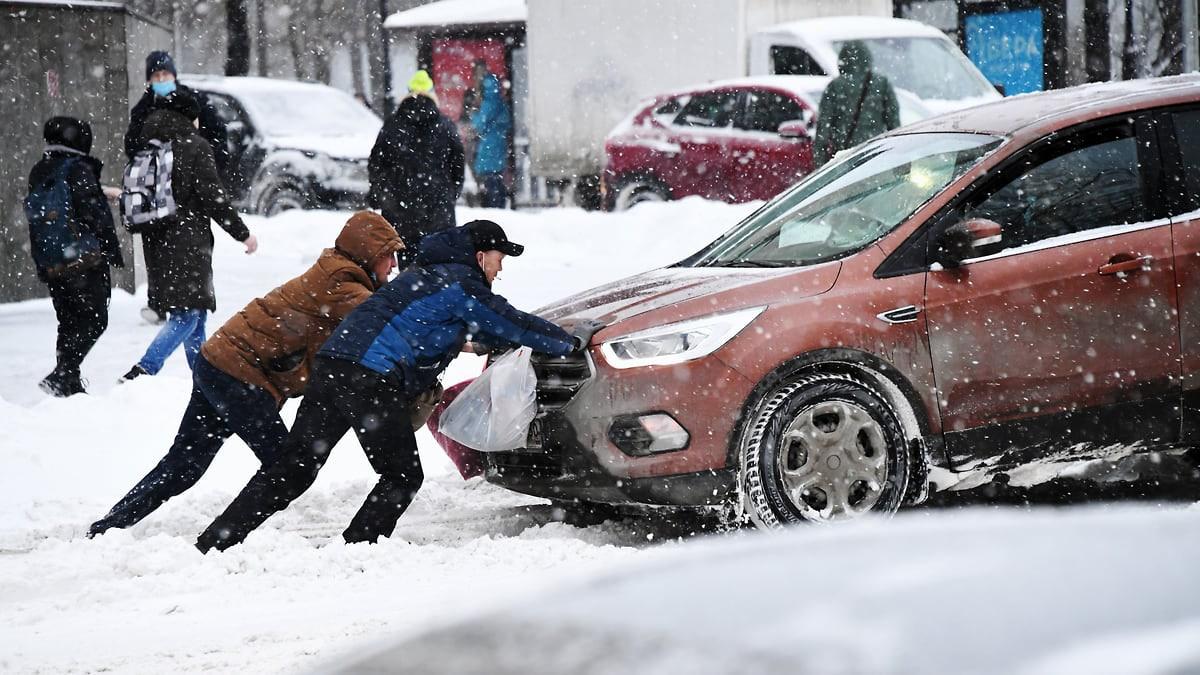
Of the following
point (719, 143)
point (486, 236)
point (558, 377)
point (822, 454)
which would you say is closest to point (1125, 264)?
point (822, 454)

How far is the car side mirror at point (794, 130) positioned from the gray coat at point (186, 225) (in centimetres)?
735

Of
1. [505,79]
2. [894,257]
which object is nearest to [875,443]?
[894,257]

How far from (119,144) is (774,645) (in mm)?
13228

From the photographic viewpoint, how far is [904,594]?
1562mm

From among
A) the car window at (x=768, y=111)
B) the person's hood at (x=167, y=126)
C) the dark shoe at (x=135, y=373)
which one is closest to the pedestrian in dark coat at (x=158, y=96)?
the person's hood at (x=167, y=126)

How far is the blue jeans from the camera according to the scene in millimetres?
9078

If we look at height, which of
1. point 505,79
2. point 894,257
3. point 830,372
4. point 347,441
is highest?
point 505,79

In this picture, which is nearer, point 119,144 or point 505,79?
point 119,144

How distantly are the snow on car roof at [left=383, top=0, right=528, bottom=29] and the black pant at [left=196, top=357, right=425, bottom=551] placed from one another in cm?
2060

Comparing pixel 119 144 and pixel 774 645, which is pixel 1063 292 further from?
pixel 119 144

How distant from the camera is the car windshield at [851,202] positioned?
6.29 m

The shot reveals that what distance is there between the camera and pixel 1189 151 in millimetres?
6387

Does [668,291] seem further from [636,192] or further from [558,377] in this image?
[636,192]

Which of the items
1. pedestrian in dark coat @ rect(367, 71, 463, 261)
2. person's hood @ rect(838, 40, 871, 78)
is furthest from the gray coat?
person's hood @ rect(838, 40, 871, 78)
